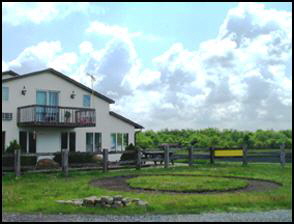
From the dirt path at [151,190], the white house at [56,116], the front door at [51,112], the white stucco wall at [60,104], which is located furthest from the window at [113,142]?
the dirt path at [151,190]

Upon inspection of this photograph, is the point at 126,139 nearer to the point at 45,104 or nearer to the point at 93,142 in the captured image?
the point at 93,142

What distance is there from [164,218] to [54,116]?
21.8 meters

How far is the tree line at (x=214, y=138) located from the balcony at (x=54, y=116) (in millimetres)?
12869

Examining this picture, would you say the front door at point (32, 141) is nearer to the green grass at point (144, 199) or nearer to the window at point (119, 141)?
the window at point (119, 141)

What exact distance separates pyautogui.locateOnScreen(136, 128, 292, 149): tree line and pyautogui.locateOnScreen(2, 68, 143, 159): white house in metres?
9.71

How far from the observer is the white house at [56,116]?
29109mm

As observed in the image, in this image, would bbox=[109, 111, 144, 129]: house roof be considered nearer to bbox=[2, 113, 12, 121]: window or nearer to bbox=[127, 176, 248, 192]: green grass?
bbox=[2, 113, 12, 121]: window

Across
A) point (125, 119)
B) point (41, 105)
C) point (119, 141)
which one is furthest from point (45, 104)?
point (119, 141)

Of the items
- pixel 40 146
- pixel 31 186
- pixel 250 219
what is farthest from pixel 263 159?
pixel 250 219

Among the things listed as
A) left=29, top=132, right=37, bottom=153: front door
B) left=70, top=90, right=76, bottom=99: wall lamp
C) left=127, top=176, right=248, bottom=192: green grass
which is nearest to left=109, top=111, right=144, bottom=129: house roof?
left=70, top=90, right=76, bottom=99: wall lamp

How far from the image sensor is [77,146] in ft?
107

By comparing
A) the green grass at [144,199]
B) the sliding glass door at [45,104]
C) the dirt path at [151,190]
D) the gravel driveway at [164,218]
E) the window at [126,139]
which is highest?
the sliding glass door at [45,104]

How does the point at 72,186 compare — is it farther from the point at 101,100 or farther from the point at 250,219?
the point at 101,100

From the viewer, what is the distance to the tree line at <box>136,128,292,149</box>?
45938mm
